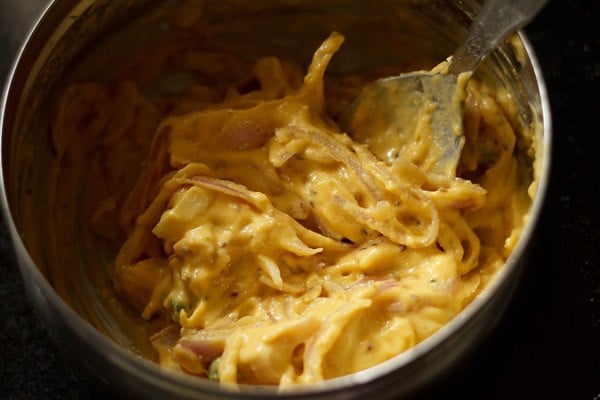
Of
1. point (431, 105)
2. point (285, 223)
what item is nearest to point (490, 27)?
point (431, 105)

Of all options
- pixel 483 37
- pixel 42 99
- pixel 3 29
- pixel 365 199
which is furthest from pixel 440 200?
pixel 3 29

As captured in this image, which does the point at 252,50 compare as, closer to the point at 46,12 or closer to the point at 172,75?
the point at 172,75

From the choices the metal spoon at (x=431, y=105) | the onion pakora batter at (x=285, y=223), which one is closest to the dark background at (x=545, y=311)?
the onion pakora batter at (x=285, y=223)

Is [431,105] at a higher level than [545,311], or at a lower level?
higher

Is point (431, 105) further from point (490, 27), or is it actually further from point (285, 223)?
point (285, 223)

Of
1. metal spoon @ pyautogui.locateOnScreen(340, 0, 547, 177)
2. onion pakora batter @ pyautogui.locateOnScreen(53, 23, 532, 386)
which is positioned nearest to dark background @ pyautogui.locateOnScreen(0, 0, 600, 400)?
onion pakora batter @ pyautogui.locateOnScreen(53, 23, 532, 386)

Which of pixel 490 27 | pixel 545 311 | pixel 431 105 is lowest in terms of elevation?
pixel 545 311
